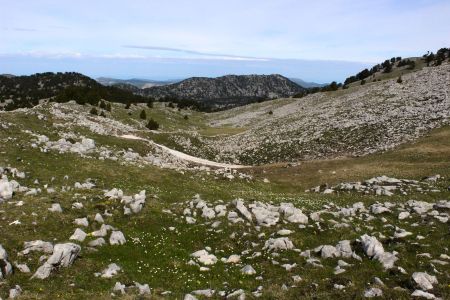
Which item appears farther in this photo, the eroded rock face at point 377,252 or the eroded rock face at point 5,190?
the eroded rock face at point 5,190

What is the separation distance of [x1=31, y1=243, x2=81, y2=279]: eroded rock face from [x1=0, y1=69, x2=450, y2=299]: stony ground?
0.05 m

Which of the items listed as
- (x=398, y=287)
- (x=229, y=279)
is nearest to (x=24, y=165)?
(x=229, y=279)

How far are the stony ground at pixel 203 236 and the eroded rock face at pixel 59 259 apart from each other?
0.05 m

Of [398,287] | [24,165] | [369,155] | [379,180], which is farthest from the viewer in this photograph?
[369,155]

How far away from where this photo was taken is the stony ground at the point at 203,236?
1603 cm

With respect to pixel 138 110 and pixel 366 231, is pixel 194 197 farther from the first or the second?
pixel 138 110

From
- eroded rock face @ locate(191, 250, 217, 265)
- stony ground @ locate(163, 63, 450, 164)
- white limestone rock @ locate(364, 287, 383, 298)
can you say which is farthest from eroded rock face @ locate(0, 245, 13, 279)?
stony ground @ locate(163, 63, 450, 164)

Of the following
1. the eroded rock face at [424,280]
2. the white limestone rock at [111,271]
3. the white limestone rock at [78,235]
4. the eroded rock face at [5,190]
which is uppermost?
the eroded rock face at [5,190]

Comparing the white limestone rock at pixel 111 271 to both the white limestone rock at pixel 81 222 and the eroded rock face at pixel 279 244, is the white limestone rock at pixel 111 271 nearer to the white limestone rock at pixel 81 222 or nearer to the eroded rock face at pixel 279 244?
the white limestone rock at pixel 81 222

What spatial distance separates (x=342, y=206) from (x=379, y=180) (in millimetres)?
9606

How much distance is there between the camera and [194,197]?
28391 millimetres

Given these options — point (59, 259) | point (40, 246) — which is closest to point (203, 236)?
point (59, 259)

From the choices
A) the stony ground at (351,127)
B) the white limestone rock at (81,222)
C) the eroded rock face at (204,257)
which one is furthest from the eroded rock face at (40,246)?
the stony ground at (351,127)

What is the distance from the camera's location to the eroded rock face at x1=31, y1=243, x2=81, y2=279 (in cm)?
1653
